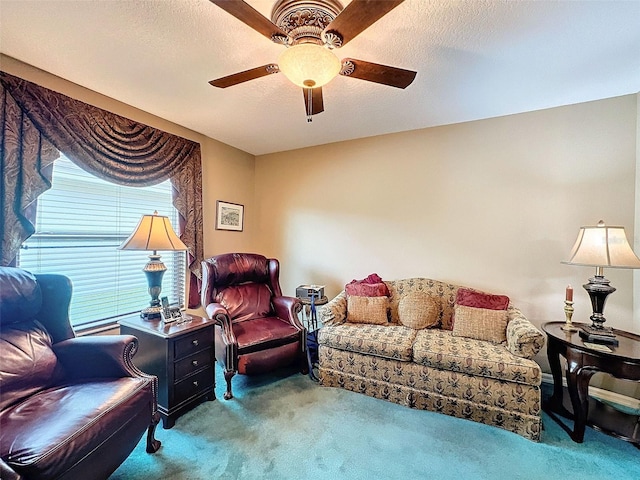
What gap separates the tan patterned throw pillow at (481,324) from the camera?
2.37 metres

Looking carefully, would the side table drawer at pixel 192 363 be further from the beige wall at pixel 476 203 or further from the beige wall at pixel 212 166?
the beige wall at pixel 476 203

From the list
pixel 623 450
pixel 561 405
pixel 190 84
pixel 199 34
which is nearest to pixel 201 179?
pixel 190 84

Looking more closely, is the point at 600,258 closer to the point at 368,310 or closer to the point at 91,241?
the point at 368,310

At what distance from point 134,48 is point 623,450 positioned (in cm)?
405

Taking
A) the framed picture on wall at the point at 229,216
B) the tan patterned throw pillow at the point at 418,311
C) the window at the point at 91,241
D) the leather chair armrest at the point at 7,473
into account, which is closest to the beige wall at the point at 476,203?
the tan patterned throw pillow at the point at 418,311

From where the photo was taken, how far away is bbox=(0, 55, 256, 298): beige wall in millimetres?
2129

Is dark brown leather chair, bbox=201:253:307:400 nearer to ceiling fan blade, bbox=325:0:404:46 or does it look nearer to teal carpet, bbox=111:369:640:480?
teal carpet, bbox=111:369:640:480

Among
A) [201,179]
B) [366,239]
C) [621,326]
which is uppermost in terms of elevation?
[201,179]

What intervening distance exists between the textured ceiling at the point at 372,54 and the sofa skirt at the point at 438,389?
7.25ft

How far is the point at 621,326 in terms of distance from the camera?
92.9 inches

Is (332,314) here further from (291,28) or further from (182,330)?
(291,28)

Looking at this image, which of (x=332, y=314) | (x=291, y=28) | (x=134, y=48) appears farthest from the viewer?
(x=332, y=314)

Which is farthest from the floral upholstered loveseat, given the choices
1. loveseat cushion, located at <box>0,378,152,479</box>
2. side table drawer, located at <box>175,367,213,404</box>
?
loveseat cushion, located at <box>0,378,152,479</box>

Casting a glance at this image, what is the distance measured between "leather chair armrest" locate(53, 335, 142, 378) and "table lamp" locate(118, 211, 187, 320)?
0.59m
